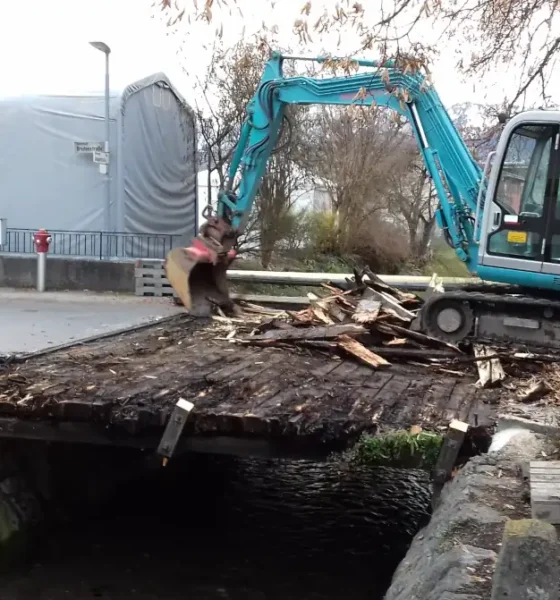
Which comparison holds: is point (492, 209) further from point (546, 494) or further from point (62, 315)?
point (62, 315)

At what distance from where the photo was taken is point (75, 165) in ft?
58.4

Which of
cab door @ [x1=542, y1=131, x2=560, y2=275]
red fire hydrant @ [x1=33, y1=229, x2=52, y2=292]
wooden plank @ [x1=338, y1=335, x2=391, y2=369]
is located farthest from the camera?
red fire hydrant @ [x1=33, y1=229, x2=52, y2=292]

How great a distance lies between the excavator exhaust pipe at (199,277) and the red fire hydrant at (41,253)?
4.50 m

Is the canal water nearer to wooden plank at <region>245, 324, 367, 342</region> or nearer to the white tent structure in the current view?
wooden plank at <region>245, 324, 367, 342</region>

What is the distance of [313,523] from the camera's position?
7891mm

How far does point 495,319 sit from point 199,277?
4733 millimetres

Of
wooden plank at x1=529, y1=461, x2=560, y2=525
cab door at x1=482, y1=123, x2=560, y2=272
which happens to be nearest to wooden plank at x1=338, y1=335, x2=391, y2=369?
cab door at x1=482, y1=123, x2=560, y2=272

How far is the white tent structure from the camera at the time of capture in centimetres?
1769

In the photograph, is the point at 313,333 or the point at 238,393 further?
the point at 313,333

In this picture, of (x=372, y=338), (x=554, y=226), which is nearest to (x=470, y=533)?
(x=372, y=338)

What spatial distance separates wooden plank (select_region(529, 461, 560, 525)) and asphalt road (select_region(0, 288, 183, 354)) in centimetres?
595

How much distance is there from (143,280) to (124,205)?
11.5ft

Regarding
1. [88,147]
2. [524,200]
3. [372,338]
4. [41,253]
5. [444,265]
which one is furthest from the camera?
[444,265]

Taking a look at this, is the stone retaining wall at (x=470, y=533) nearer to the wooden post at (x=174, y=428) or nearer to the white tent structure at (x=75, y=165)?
the wooden post at (x=174, y=428)
